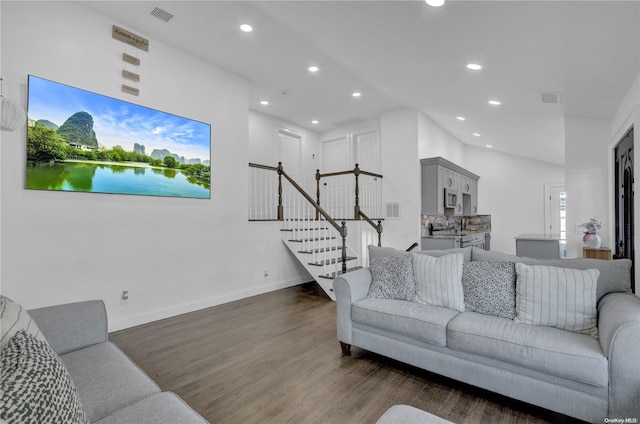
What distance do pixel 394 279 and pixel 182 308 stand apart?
2798mm

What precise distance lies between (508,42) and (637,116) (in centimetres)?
119

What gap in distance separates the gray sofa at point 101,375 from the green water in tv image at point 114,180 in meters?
1.74

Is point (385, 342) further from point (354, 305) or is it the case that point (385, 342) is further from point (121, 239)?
point (121, 239)

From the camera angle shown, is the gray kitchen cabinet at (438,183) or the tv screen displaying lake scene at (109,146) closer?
the tv screen displaying lake scene at (109,146)

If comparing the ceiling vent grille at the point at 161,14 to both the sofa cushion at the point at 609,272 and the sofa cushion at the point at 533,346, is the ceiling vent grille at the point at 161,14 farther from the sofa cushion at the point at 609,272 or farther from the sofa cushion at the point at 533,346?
the sofa cushion at the point at 609,272

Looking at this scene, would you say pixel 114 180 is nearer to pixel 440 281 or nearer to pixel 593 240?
pixel 440 281

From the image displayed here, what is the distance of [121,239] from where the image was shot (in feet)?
11.5

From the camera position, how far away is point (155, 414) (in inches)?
47.9

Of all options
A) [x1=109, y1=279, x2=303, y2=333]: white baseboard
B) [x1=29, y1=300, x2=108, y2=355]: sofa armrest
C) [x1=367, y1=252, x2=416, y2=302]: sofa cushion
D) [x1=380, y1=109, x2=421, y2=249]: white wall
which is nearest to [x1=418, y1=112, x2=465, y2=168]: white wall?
[x1=380, y1=109, x2=421, y2=249]: white wall

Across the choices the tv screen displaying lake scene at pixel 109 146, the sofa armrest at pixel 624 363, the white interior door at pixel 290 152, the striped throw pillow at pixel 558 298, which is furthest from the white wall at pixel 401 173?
the sofa armrest at pixel 624 363

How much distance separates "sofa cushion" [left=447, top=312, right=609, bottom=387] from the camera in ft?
5.69

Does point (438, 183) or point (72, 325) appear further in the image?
point (438, 183)

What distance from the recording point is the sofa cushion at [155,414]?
46.7 inches

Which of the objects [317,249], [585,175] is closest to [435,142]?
[585,175]
